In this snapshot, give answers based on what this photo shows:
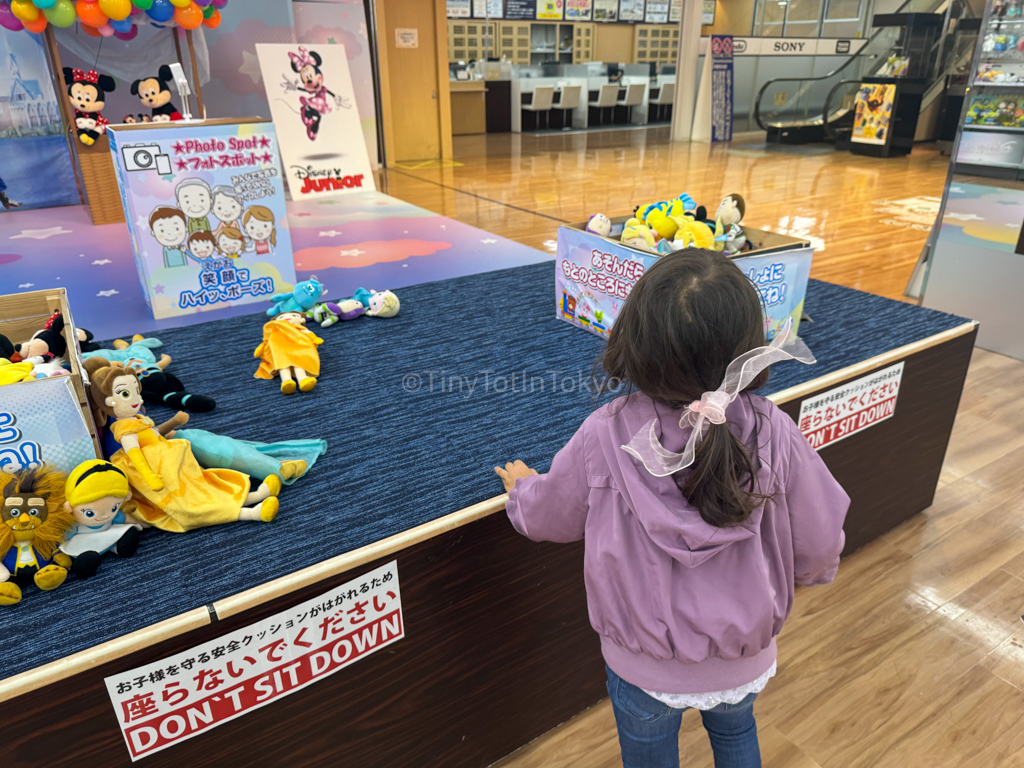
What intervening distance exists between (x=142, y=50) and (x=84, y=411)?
213 inches

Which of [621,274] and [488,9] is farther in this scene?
[488,9]

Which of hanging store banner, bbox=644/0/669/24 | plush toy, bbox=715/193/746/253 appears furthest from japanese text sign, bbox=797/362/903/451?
hanging store banner, bbox=644/0/669/24

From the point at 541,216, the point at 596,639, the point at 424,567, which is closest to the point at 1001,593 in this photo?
the point at 596,639

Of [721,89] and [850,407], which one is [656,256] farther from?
[721,89]

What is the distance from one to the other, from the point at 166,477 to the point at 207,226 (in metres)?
1.81

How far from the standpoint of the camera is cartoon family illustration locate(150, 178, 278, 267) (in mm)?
2588

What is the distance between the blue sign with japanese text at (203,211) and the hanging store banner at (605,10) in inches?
415

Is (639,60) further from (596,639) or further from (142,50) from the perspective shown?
(596,639)

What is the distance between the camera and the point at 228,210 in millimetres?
2686

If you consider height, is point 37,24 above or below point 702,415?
above

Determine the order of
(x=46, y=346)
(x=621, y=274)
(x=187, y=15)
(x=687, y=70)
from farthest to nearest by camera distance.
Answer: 1. (x=687, y=70)
2. (x=187, y=15)
3. (x=621, y=274)
4. (x=46, y=346)

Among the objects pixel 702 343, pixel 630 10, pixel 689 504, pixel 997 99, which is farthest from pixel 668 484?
pixel 630 10

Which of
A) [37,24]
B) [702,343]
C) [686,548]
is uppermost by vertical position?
[37,24]

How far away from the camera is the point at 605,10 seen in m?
11.7
